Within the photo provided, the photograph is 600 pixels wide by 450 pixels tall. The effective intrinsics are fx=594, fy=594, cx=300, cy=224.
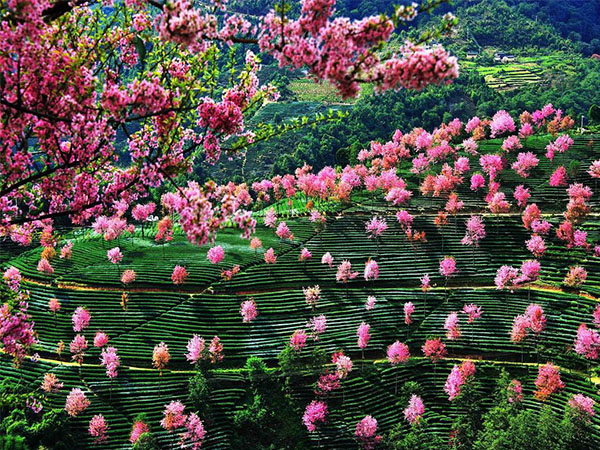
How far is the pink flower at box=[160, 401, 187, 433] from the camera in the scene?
1448 inches

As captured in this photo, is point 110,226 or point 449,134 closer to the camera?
point 110,226

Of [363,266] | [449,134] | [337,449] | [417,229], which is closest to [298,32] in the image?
[337,449]

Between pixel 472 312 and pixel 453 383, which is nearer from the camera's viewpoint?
pixel 453 383

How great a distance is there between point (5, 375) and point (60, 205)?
40.1m

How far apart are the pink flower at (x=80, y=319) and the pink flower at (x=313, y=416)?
18.2 metres

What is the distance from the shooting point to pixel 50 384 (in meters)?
38.9

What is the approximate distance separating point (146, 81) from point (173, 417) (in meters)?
35.0

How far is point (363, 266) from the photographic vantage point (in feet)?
168

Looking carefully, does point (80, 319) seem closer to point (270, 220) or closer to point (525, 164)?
point (270, 220)

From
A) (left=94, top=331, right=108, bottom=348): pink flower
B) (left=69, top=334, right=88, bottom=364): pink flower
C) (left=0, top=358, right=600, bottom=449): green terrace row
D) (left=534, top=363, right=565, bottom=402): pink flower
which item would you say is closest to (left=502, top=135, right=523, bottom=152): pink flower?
(left=0, top=358, right=600, bottom=449): green terrace row

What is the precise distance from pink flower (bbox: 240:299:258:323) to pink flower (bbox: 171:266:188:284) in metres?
6.41

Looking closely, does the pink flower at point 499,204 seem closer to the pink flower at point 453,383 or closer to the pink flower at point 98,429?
the pink flower at point 453,383

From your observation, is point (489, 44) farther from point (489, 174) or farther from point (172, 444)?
point (172, 444)

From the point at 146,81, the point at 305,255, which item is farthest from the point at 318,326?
the point at 146,81
